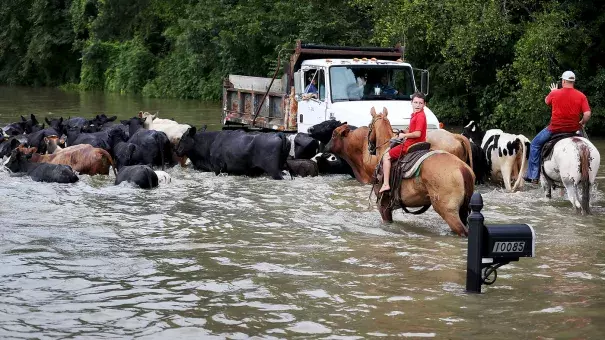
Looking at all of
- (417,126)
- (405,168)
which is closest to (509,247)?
(405,168)

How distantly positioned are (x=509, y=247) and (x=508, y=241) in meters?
0.07

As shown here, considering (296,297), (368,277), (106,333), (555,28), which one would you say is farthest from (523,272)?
(555,28)

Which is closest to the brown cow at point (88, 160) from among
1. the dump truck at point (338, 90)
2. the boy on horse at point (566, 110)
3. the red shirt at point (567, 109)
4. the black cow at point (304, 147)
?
the black cow at point (304, 147)

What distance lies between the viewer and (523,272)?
11.3m

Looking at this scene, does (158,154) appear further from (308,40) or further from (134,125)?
(308,40)

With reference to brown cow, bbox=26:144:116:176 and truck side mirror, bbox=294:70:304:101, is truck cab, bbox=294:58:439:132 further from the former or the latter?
brown cow, bbox=26:144:116:176

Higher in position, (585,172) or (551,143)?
(551,143)

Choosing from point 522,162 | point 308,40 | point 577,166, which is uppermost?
point 308,40

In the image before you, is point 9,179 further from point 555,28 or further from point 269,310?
point 555,28

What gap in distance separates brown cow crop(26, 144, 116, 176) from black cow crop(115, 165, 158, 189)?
3.09ft

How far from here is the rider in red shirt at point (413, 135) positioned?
13.6 metres

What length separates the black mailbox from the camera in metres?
9.54

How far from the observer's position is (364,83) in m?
21.2

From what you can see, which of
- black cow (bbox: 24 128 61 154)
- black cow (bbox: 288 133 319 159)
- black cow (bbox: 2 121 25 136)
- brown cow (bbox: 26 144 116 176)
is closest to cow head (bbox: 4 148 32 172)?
brown cow (bbox: 26 144 116 176)
